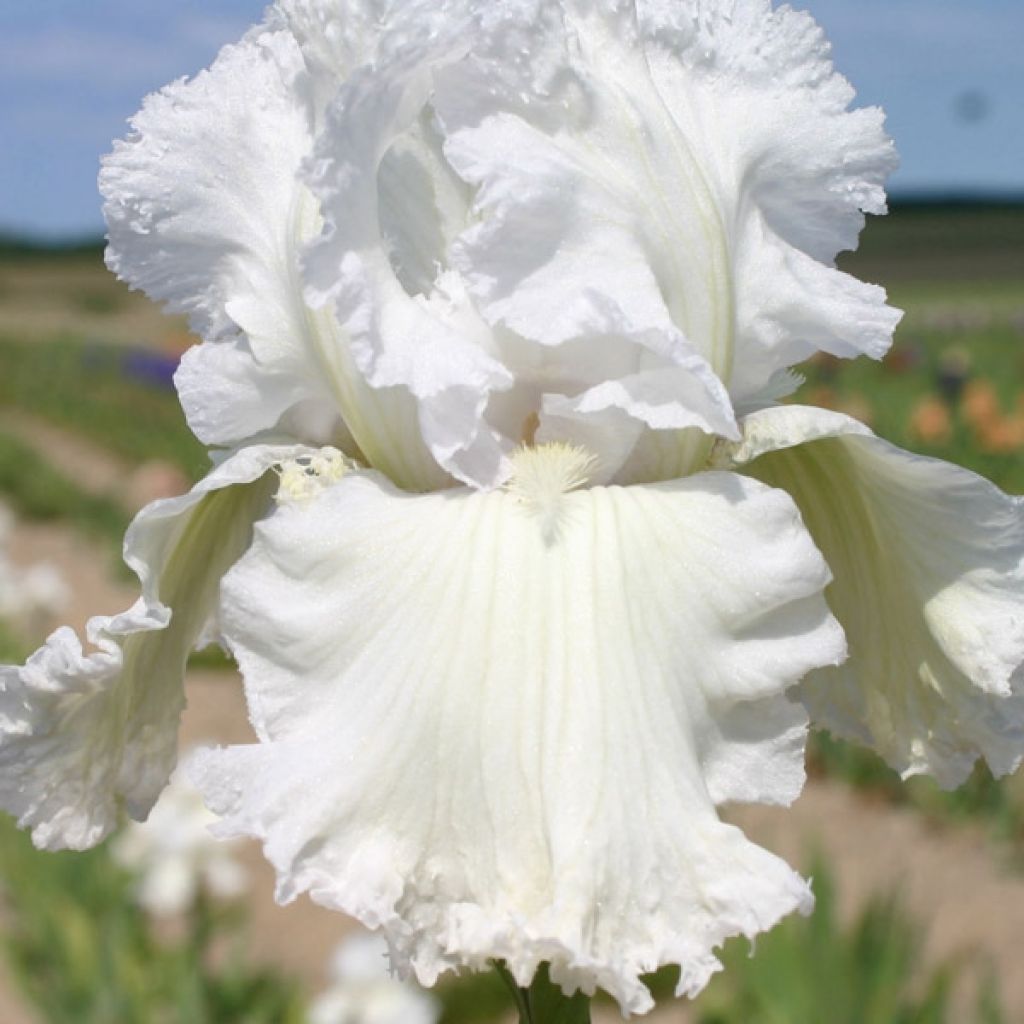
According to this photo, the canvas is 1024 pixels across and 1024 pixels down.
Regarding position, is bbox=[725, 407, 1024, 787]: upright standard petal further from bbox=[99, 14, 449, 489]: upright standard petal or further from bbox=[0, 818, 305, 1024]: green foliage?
bbox=[0, 818, 305, 1024]: green foliage

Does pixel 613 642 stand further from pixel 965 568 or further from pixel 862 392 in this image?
pixel 862 392

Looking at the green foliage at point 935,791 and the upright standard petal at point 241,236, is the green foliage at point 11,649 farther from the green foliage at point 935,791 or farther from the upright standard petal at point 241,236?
the upright standard petal at point 241,236

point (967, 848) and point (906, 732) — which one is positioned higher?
point (906, 732)

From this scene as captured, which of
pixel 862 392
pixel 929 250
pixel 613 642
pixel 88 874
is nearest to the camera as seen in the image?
pixel 613 642

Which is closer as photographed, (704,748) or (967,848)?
(704,748)

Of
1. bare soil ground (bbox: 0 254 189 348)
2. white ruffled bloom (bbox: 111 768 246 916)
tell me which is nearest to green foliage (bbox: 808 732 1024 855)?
white ruffled bloom (bbox: 111 768 246 916)

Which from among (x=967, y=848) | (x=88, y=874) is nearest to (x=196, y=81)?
(x=88, y=874)

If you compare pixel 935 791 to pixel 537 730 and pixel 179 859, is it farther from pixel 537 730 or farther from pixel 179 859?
pixel 537 730
